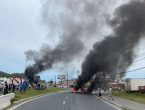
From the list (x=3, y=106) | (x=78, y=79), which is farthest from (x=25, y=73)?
(x=3, y=106)

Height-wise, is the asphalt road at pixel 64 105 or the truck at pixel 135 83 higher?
the truck at pixel 135 83

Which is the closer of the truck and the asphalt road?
the asphalt road

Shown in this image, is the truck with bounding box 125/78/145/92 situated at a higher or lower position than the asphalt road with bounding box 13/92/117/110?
higher

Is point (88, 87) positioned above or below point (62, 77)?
below

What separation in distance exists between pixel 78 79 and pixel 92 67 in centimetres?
587

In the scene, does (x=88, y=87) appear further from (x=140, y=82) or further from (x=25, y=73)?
(x=25, y=73)

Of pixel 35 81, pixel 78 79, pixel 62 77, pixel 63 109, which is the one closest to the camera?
pixel 63 109

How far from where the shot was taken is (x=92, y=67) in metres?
82.7

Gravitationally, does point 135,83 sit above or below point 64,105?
above

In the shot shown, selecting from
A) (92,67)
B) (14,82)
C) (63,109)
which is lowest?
(63,109)

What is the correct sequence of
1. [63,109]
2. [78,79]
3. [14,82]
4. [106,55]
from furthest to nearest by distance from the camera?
[78,79] → [106,55] → [14,82] → [63,109]

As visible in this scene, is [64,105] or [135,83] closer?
[64,105]

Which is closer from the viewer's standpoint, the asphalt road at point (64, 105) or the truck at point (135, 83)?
the asphalt road at point (64, 105)

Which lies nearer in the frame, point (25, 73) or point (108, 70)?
point (108, 70)
